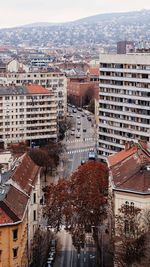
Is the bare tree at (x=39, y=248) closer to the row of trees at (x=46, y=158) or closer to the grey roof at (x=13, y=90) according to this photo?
the row of trees at (x=46, y=158)

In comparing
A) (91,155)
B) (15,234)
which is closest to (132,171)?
(15,234)

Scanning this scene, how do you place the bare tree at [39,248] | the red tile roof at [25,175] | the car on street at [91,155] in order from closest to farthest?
the bare tree at [39,248] < the red tile roof at [25,175] < the car on street at [91,155]

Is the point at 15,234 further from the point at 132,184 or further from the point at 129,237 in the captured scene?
the point at 132,184

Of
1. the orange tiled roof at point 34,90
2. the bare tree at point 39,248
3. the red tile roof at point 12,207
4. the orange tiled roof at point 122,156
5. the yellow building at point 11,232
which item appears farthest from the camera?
the orange tiled roof at point 34,90

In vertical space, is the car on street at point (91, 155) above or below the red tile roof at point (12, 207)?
below

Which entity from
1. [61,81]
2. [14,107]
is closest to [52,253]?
[14,107]

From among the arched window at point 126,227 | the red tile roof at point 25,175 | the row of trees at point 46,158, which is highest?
the red tile roof at point 25,175

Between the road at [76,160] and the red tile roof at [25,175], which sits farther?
the road at [76,160]

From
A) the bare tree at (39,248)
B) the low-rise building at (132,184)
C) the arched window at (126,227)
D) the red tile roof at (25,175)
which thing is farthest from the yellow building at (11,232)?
the low-rise building at (132,184)
